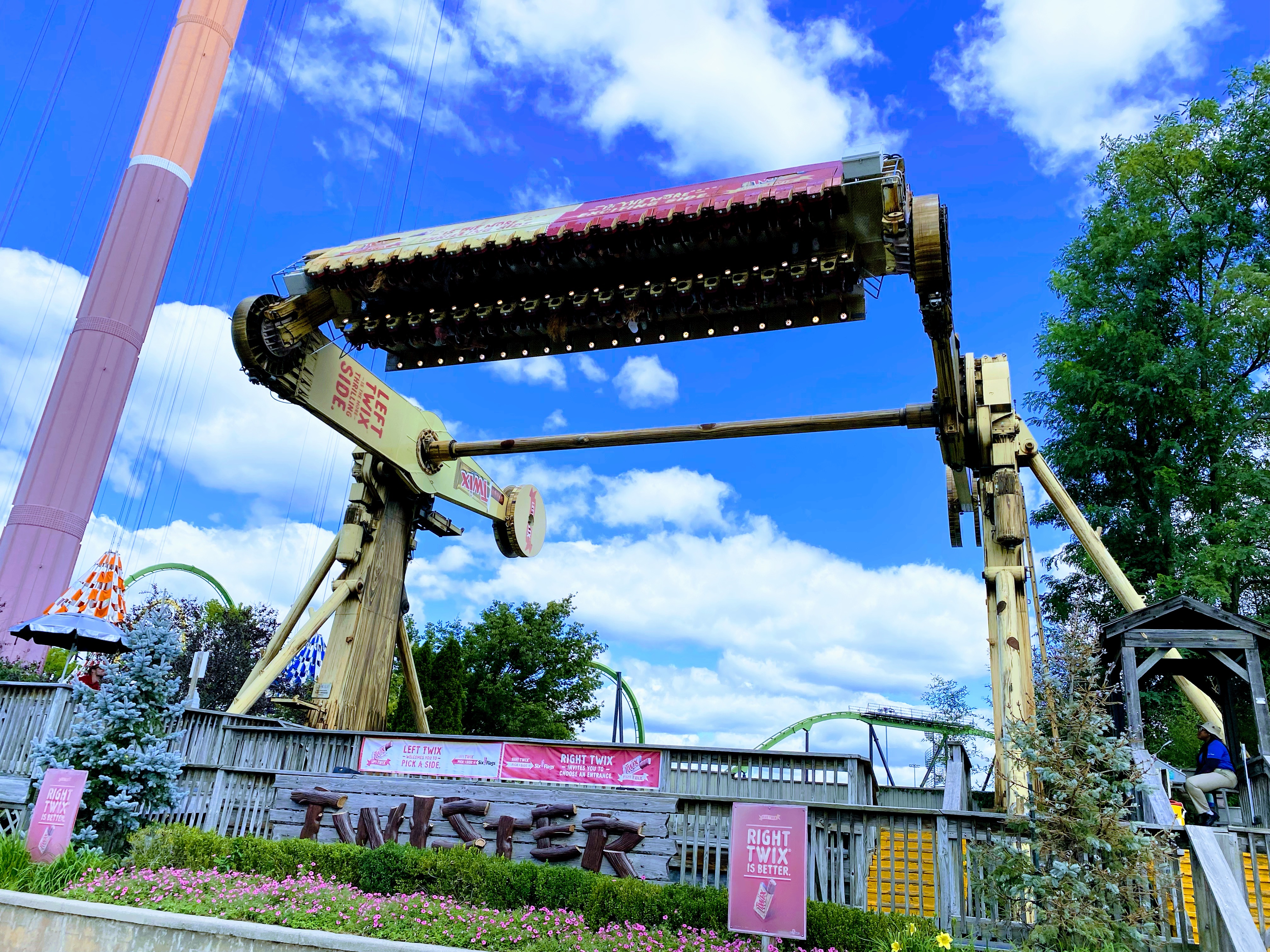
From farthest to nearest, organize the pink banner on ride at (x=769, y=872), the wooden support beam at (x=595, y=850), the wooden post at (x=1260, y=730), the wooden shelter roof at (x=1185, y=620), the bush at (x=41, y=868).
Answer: the wooden shelter roof at (x=1185, y=620) → the wooden post at (x=1260, y=730) → the wooden support beam at (x=595, y=850) → the bush at (x=41, y=868) → the pink banner on ride at (x=769, y=872)

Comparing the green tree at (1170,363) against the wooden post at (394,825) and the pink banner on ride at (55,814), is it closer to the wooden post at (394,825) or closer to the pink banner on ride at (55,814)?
the wooden post at (394,825)

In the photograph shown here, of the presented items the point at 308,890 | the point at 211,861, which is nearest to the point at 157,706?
the point at 211,861

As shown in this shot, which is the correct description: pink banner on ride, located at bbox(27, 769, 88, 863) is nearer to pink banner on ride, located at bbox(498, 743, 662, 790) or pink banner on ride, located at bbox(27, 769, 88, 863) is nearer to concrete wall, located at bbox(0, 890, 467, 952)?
concrete wall, located at bbox(0, 890, 467, 952)

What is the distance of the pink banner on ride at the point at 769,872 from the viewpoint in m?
5.77

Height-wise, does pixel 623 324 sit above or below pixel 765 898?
above

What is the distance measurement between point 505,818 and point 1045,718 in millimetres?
5153

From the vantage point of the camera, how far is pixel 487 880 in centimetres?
744

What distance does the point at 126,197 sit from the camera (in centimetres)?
3081

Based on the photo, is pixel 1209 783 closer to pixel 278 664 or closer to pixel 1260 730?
pixel 1260 730

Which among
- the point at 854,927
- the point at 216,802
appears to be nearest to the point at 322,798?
the point at 216,802

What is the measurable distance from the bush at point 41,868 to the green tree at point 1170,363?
64.7 ft

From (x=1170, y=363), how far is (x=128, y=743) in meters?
21.9

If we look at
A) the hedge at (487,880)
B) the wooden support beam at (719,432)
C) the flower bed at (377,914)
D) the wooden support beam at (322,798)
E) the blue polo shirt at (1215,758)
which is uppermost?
the wooden support beam at (719,432)

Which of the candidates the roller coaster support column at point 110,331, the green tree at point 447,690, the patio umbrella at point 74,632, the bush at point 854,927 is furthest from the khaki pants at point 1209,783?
the roller coaster support column at point 110,331
